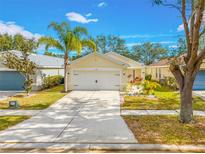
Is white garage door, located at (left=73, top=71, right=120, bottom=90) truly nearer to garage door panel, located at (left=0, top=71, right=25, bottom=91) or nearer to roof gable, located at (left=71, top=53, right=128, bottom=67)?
roof gable, located at (left=71, top=53, right=128, bottom=67)

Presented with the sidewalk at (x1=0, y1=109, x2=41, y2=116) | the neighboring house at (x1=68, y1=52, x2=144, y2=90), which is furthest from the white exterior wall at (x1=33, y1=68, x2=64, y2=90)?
the sidewalk at (x1=0, y1=109, x2=41, y2=116)

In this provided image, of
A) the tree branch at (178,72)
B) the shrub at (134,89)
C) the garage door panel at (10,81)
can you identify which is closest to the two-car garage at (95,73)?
the shrub at (134,89)

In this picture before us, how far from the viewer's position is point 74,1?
18359mm

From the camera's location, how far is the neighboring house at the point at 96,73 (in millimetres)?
22656

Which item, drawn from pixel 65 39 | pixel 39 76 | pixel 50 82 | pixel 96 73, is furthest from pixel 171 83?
pixel 39 76

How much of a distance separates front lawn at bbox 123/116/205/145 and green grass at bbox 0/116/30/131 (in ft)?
15.0

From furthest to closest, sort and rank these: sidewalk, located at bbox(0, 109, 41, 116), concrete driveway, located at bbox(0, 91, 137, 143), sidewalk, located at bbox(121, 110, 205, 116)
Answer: sidewalk, located at bbox(121, 110, 205, 116) → sidewalk, located at bbox(0, 109, 41, 116) → concrete driveway, located at bbox(0, 91, 137, 143)

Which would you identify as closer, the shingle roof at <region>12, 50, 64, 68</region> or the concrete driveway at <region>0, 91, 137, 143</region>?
the concrete driveway at <region>0, 91, 137, 143</region>

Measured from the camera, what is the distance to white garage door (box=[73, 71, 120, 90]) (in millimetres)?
22750

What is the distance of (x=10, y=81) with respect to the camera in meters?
23.2

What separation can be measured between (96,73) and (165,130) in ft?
49.7

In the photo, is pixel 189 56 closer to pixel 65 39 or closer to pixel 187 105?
pixel 187 105

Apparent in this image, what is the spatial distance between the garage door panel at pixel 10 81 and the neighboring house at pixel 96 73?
16.6 feet

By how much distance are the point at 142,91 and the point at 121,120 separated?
9033 millimetres
